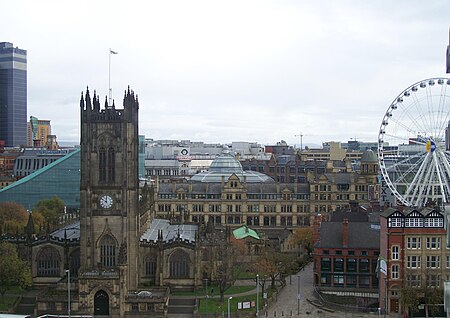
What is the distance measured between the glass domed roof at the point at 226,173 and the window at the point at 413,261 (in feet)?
265

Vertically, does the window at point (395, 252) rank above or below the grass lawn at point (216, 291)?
above

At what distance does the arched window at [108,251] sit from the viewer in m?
85.0

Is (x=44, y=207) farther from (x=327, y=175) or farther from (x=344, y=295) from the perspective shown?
(x=344, y=295)

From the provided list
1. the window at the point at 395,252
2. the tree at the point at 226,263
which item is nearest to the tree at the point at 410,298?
the window at the point at 395,252

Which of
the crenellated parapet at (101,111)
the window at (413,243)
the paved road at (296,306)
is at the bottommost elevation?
the paved road at (296,306)

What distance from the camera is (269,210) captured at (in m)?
144

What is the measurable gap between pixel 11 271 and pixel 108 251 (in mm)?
12131

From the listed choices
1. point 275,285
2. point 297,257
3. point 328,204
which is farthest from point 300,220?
point 275,285

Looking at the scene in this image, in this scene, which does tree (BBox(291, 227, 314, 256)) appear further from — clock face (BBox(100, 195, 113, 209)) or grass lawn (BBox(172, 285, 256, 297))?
clock face (BBox(100, 195, 113, 209))

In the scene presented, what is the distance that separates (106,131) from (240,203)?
63.4 meters

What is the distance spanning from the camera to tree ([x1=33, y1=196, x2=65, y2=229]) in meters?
133

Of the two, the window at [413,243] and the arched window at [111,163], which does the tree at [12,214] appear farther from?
the window at [413,243]

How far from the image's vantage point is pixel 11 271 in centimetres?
Result: 8188

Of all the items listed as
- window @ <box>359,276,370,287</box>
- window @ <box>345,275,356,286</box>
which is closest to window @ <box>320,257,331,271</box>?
window @ <box>345,275,356,286</box>
